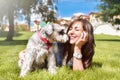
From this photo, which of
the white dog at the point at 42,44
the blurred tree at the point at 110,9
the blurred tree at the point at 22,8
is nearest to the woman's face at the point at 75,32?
the white dog at the point at 42,44

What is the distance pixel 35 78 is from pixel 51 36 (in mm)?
928

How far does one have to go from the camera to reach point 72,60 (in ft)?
27.2

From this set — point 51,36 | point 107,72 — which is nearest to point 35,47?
point 51,36

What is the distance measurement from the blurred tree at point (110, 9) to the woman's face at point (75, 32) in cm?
4129

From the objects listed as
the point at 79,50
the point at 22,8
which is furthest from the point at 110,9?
the point at 79,50

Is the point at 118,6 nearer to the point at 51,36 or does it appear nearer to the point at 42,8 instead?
the point at 42,8

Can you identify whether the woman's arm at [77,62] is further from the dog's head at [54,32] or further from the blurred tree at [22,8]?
the blurred tree at [22,8]

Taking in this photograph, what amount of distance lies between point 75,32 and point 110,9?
4305 cm

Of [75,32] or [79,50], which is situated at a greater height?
[75,32]

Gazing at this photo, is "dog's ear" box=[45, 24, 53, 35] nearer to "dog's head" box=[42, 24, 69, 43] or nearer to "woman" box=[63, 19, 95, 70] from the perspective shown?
"dog's head" box=[42, 24, 69, 43]

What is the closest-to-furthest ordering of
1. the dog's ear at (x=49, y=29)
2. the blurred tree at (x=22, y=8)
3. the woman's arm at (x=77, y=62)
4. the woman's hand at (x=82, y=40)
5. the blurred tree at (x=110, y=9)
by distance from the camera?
1. the dog's ear at (x=49, y=29)
2. the woman's hand at (x=82, y=40)
3. the woman's arm at (x=77, y=62)
4. the blurred tree at (x=22, y=8)
5. the blurred tree at (x=110, y=9)

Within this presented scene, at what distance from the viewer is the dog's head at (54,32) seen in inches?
271

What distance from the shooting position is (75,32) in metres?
7.78

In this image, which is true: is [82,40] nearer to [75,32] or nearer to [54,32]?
[75,32]
